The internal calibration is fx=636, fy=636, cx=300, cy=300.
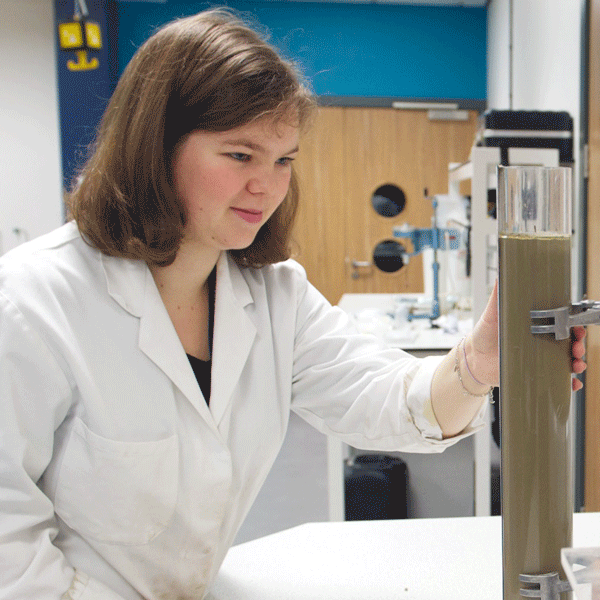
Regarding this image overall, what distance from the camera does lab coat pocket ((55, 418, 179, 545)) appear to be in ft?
2.86

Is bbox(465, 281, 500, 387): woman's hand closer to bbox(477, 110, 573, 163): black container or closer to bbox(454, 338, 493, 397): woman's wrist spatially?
bbox(454, 338, 493, 397): woman's wrist

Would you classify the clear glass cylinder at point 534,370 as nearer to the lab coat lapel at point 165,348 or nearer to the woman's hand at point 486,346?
the woman's hand at point 486,346

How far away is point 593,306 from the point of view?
1.85 feet

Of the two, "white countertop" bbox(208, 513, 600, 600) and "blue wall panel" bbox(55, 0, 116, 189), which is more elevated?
"blue wall panel" bbox(55, 0, 116, 189)

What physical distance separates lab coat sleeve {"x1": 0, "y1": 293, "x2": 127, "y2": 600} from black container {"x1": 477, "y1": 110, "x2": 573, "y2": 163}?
205 cm

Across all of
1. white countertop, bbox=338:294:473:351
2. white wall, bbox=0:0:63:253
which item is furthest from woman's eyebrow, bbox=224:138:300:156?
white wall, bbox=0:0:63:253

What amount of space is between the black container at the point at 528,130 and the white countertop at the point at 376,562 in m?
1.76

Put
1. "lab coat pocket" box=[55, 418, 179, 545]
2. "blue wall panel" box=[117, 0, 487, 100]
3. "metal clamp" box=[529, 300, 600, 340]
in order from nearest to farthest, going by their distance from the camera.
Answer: "metal clamp" box=[529, 300, 600, 340], "lab coat pocket" box=[55, 418, 179, 545], "blue wall panel" box=[117, 0, 487, 100]

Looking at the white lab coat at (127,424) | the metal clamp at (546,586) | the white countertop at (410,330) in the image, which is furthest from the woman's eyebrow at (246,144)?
the white countertop at (410,330)

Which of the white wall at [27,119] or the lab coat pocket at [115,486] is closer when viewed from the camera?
the lab coat pocket at [115,486]

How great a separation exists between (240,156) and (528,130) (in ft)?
6.24

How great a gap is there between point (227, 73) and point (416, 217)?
14.5 ft

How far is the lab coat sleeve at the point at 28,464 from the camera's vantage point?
0.76 meters

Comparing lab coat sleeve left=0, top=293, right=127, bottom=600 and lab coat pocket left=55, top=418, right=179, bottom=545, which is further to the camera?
lab coat pocket left=55, top=418, right=179, bottom=545
